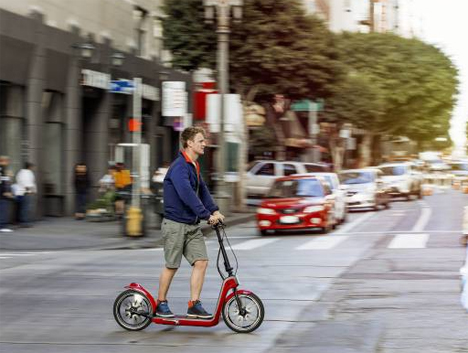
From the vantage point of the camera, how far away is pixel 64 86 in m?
28.4

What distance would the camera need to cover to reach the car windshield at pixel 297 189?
23.7 metres

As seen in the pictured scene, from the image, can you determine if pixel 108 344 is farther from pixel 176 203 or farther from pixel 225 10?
pixel 225 10

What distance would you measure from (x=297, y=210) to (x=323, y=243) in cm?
314

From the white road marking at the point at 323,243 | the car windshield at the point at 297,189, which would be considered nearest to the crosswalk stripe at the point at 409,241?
the white road marking at the point at 323,243

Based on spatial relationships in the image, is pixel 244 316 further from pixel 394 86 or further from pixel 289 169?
pixel 394 86

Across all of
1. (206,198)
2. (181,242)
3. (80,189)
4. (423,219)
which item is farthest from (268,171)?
(181,242)

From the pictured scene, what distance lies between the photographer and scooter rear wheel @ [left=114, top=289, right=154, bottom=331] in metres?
8.92

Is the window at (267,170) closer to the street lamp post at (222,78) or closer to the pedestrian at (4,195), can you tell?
the street lamp post at (222,78)

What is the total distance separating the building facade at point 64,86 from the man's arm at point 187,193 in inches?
596

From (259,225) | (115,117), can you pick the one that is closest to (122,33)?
(115,117)

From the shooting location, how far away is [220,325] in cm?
932

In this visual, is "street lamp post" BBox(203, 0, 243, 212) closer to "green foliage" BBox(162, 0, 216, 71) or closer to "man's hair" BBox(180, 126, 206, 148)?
"green foliage" BBox(162, 0, 216, 71)

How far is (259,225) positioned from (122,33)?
14.0m

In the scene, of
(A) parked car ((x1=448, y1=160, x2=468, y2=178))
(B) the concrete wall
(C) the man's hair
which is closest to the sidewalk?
(B) the concrete wall
